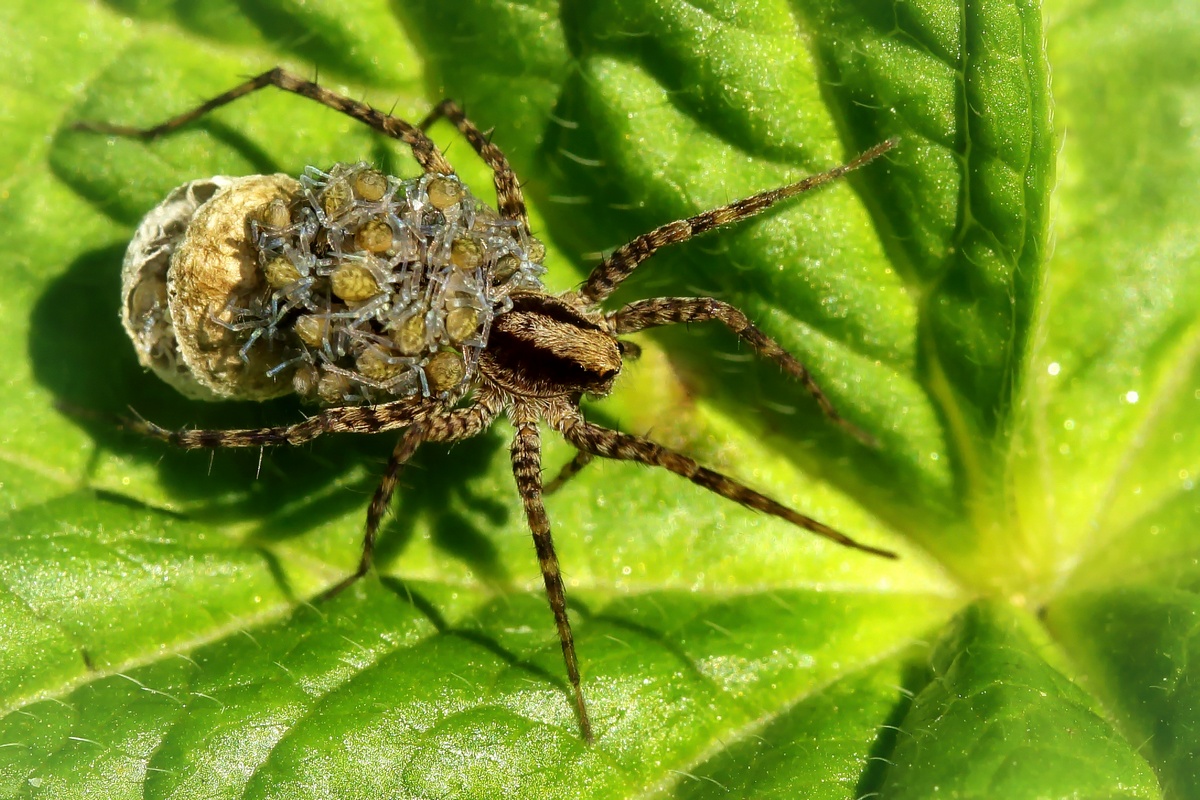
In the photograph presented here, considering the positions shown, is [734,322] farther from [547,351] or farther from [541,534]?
[541,534]

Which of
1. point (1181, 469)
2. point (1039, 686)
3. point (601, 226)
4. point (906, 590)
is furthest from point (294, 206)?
point (1181, 469)

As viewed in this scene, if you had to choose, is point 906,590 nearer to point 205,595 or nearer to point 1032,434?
point 1032,434

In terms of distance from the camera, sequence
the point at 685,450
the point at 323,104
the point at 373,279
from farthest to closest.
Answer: the point at 685,450
the point at 323,104
the point at 373,279

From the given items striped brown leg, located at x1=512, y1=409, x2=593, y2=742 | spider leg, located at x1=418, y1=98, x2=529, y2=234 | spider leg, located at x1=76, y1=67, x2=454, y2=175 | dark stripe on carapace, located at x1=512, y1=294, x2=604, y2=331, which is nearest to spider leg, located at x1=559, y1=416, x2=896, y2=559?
striped brown leg, located at x1=512, y1=409, x2=593, y2=742

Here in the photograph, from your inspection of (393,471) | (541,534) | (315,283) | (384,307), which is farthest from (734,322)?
(315,283)

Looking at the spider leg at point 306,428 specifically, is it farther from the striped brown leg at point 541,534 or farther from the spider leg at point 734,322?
the spider leg at point 734,322

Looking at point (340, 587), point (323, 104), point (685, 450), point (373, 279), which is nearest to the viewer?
point (373, 279)

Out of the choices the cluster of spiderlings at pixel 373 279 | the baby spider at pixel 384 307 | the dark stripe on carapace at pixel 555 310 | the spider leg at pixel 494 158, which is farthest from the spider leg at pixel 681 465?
the spider leg at pixel 494 158

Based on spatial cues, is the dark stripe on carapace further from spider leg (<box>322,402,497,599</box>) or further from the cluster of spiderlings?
spider leg (<box>322,402,497,599</box>)
